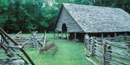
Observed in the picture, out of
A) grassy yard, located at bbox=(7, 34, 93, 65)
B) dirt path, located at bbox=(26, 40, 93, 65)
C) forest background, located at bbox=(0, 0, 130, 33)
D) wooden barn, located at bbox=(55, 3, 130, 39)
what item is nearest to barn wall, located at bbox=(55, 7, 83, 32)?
wooden barn, located at bbox=(55, 3, 130, 39)

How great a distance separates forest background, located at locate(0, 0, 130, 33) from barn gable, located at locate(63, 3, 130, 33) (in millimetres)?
26618

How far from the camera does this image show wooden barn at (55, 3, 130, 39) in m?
19.3

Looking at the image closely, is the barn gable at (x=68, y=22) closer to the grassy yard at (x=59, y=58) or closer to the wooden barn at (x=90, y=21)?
the wooden barn at (x=90, y=21)

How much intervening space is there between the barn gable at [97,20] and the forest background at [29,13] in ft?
87.3

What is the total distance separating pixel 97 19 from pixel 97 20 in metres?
0.40

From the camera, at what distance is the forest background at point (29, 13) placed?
43.7 m

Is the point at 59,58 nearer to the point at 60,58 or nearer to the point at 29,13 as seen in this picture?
the point at 60,58

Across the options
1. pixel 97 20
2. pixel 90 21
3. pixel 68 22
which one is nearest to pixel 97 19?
pixel 97 20

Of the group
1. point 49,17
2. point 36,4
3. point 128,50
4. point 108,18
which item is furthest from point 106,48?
point 36,4

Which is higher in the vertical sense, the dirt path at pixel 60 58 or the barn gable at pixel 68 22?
the barn gable at pixel 68 22

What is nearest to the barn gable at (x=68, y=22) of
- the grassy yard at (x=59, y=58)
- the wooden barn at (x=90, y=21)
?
the wooden barn at (x=90, y=21)

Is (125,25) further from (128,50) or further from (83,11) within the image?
(128,50)

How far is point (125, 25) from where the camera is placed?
921 inches

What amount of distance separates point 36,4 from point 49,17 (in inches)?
340
